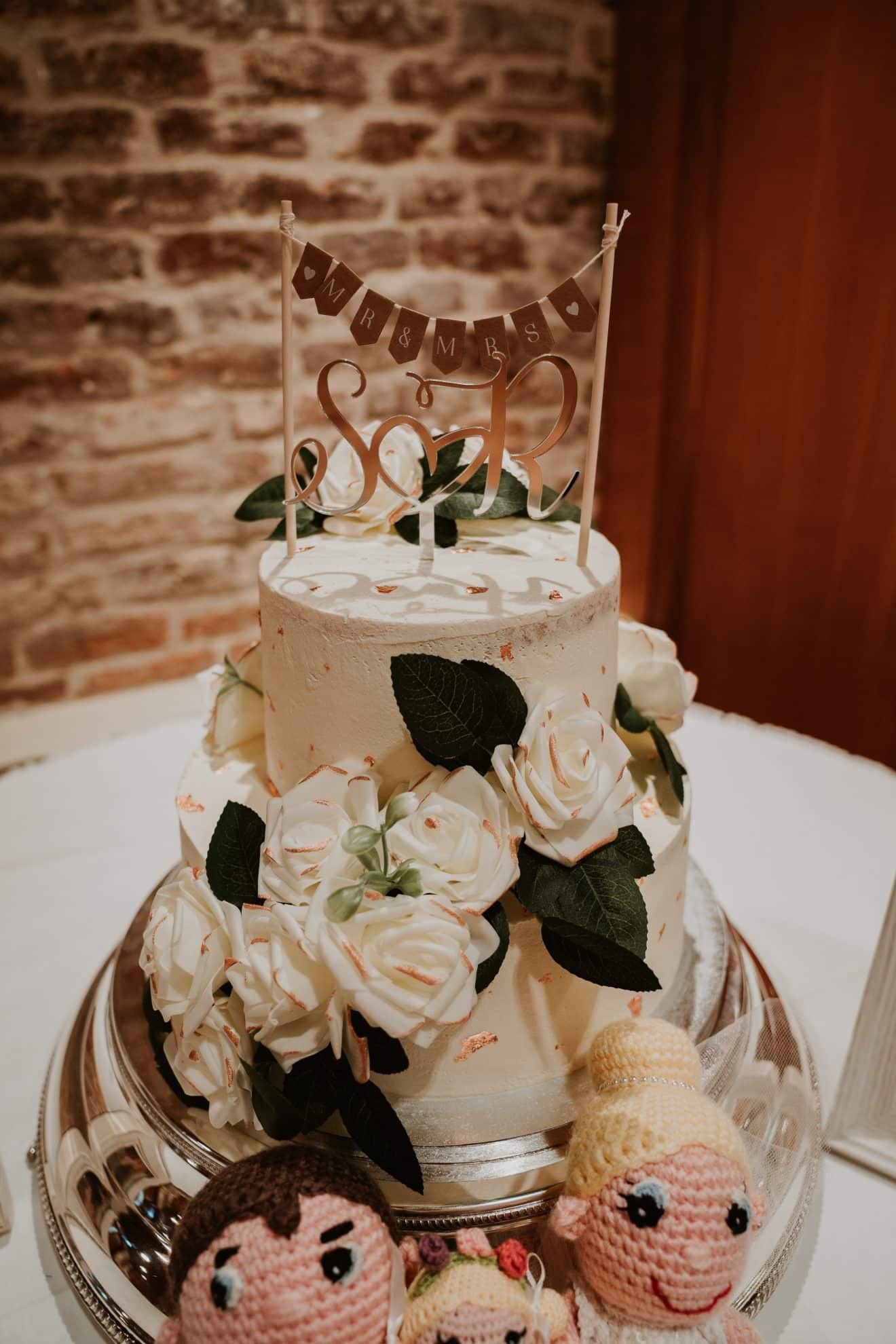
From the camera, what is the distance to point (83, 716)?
7.47 feet

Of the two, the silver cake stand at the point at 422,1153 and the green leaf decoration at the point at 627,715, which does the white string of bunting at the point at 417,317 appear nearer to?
the green leaf decoration at the point at 627,715

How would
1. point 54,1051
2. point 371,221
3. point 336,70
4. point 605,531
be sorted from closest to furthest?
point 54,1051 → point 336,70 → point 371,221 → point 605,531

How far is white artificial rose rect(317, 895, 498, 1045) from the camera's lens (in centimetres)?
67

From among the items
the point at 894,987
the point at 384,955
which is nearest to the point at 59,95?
the point at 384,955

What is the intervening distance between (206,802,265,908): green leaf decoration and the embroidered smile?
1.29 ft

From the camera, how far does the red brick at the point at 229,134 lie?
1989mm

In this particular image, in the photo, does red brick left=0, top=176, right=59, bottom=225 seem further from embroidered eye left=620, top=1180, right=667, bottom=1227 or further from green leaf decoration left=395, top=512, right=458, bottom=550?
embroidered eye left=620, top=1180, right=667, bottom=1227

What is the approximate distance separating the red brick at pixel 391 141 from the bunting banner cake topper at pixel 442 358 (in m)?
1.54

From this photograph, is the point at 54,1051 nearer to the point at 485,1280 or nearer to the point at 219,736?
the point at 219,736

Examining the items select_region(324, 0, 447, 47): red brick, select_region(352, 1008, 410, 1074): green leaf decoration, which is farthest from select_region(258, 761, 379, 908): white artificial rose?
select_region(324, 0, 447, 47): red brick

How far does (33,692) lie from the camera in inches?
87.7

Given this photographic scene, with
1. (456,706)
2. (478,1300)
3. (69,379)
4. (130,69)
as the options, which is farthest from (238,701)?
(130,69)

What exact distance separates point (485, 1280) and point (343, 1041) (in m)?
0.19

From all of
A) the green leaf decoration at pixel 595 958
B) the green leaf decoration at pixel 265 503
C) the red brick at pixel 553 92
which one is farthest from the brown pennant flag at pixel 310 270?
the red brick at pixel 553 92
